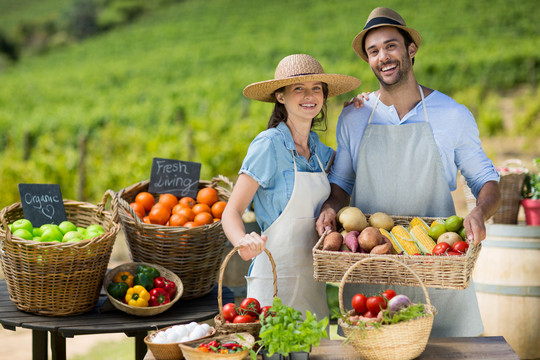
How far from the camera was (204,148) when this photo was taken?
805 centimetres

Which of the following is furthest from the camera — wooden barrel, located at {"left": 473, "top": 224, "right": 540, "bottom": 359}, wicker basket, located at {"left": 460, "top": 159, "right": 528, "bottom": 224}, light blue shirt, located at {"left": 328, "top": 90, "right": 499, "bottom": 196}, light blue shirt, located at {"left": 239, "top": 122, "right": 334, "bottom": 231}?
wicker basket, located at {"left": 460, "top": 159, "right": 528, "bottom": 224}

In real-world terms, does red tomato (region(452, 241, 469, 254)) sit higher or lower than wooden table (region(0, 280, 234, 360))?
higher

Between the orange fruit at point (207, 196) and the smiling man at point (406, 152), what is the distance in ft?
2.19

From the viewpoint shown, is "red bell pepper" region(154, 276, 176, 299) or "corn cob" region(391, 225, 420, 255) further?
"red bell pepper" region(154, 276, 176, 299)

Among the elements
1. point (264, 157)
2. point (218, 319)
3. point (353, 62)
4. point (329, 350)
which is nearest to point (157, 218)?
point (264, 157)

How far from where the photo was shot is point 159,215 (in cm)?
263

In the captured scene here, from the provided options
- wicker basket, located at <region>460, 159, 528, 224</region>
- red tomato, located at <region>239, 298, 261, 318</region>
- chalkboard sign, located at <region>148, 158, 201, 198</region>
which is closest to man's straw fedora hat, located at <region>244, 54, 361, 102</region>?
chalkboard sign, located at <region>148, 158, 201, 198</region>

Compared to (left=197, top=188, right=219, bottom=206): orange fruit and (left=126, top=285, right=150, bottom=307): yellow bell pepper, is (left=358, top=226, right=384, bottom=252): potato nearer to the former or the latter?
(left=126, top=285, right=150, bottom=307): yellow bell pepper

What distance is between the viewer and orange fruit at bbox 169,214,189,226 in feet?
8.48

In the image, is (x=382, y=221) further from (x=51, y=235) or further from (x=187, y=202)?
(x=51, y=235)

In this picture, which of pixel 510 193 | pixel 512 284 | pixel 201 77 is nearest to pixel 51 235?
pixel 512 284

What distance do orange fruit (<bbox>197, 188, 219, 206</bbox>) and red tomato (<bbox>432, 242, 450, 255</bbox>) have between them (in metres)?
1.28

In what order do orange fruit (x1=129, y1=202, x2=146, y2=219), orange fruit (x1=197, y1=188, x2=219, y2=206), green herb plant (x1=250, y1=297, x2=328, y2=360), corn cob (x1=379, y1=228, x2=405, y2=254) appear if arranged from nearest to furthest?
green herb plant (x1=250, y1=297, x2=328, y2=360)
corn cob (x1=379, y1=228, x2=405, y2=254)
orange fruit (x1=129, y1=202, x2=146, y2=219)
orange fruit (x1=197, y1=188, x2=219, y2=206)

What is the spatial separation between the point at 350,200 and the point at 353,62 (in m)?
18.1
